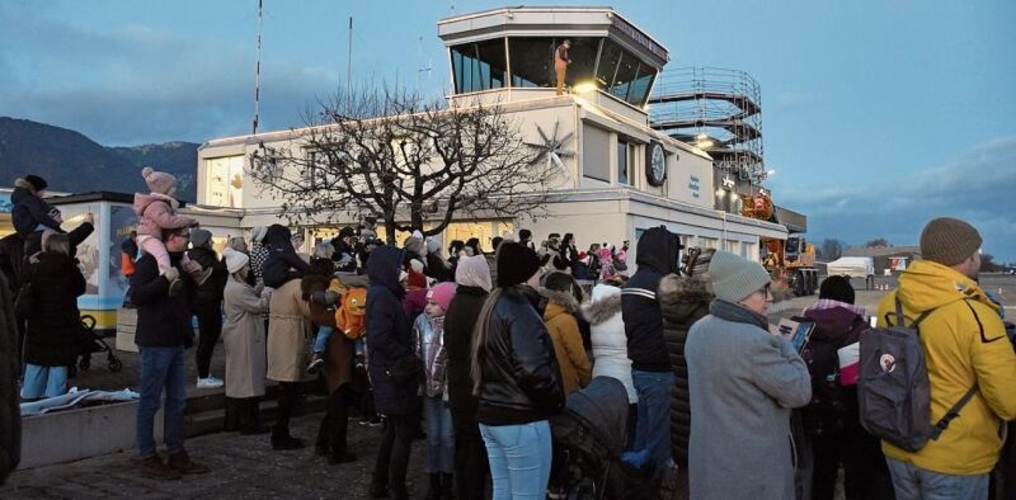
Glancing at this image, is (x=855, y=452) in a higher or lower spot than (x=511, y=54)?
lower

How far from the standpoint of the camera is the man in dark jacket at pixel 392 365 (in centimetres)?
545

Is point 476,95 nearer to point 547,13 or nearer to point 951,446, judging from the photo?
point 547,13

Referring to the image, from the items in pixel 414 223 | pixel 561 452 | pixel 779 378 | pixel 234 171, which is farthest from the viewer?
pixel 234 171

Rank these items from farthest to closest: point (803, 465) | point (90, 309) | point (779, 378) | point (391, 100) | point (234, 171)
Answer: point (234, 171) → point (391, 100) → point (90, 309) → point (803, 465) → point (779, 378)

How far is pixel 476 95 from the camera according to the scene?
Result: 30.4 meters

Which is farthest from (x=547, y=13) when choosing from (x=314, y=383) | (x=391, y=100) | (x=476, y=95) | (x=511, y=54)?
(x=314, y=383)

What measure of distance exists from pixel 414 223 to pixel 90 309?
1148 cm

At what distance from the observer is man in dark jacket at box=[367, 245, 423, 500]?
5453 millimetres

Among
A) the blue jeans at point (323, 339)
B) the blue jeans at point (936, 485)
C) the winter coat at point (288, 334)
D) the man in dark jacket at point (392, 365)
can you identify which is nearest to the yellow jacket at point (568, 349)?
the man in dark jacket at point (392, 365)

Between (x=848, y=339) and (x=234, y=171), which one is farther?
(x=234, y=171)

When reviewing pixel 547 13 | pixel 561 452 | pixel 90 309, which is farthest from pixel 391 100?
pixel 561 452

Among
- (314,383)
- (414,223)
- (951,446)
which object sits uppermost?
(414,223)

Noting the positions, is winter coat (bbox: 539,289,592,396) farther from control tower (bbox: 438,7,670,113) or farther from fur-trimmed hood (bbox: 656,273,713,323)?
control tower (bbox: 438,7,670,113)

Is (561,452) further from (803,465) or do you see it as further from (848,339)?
(848,339)
